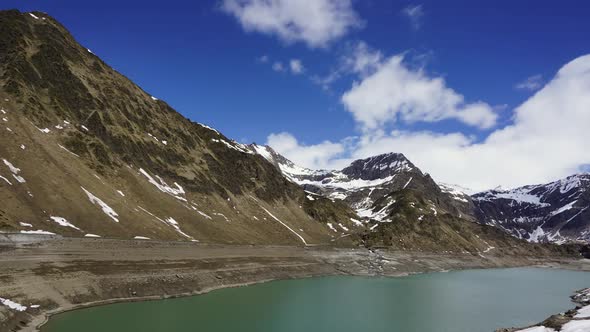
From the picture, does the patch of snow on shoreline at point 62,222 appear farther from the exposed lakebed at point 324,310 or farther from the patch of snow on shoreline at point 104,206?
the exposed lakebed at point 324,310

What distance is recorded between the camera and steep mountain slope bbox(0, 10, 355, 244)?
263ft

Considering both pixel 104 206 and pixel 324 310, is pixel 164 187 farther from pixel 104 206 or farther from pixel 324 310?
pixel 324 310

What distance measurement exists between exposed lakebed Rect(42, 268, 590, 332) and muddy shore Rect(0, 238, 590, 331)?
238 cm

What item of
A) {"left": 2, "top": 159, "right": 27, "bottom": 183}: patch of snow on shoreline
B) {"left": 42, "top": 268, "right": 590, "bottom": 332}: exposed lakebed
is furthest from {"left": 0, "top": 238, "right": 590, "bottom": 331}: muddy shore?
{"left": 2, "top": 159, "right": 27, "bottom": 183}: patch of snow on shoreline

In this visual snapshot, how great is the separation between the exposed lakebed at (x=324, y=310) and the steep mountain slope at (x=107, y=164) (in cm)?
2108

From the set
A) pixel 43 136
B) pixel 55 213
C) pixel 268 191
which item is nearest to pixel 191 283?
pixel 55 213

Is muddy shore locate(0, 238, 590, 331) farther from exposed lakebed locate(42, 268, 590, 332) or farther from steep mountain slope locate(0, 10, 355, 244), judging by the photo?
steep mountain slope locate(0, 10, 355, 244)

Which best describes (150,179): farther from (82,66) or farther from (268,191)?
(268,191)

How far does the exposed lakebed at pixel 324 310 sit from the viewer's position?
5272 cm

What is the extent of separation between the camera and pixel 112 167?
364 feet

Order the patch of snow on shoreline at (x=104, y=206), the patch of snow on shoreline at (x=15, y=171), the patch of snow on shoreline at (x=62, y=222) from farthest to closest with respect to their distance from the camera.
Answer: the patch of snow on shoreline at (x=104, y=206) < the patch of snow on shoreline at (x=15, y=171) < the patch of snow on shoreline at (x=62, y=222)

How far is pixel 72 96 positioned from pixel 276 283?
7259 cm

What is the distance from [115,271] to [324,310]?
30501 mm

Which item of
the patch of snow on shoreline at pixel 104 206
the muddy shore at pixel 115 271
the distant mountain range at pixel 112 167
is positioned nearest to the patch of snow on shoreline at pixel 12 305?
the muddy shore at pixel 115 271
